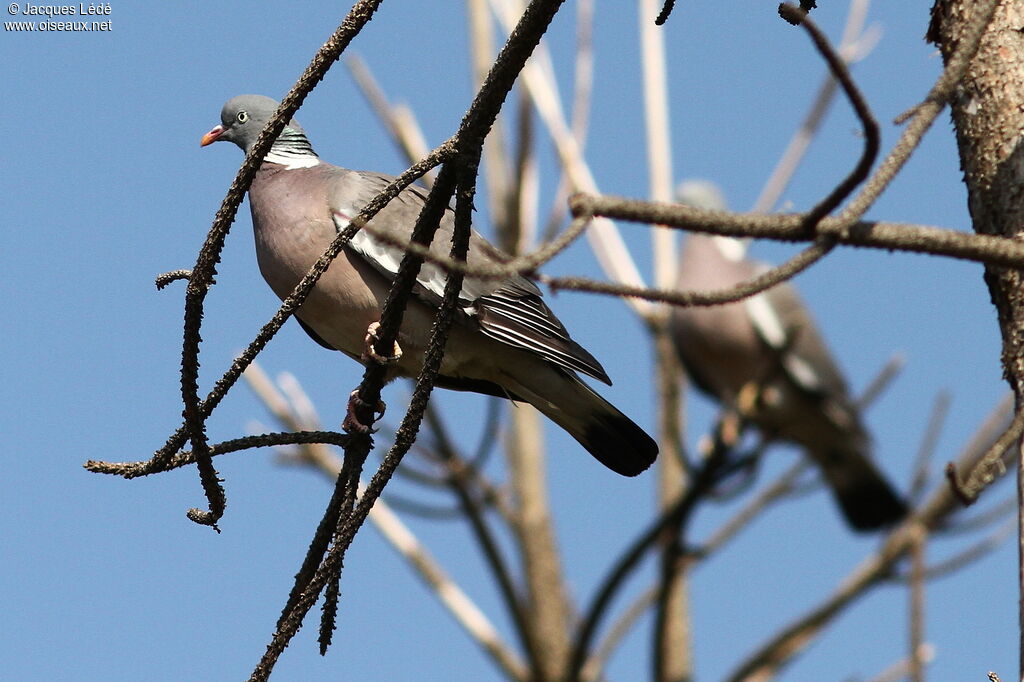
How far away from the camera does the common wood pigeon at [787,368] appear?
28.0ft

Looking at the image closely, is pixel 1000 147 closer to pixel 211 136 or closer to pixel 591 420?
pixel 591 420

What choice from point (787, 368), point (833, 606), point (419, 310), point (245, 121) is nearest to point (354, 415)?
point (419, 310)

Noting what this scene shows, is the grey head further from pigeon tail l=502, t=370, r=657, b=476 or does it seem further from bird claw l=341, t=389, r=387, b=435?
bird claw l=341, t=389, r=387, b=435

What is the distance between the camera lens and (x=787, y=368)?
29.3 ft

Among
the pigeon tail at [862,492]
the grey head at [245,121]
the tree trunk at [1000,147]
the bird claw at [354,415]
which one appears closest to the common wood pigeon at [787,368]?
the pigeon tail at [862,492]

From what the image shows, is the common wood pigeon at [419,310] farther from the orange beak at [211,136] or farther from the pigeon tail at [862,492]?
the pigeon tail at [862,492]

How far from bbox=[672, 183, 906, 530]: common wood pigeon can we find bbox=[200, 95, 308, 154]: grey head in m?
4.70

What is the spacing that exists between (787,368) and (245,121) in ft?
18.8

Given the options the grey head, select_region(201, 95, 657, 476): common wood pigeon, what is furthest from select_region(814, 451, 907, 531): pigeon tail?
the grey head

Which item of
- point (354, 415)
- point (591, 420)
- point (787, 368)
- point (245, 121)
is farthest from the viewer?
point (787, 368)

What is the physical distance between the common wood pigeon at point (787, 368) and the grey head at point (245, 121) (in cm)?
470

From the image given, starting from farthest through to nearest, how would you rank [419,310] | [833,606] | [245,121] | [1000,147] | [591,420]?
[833,606] → [245,121] → [591,420] → [419,310] → [1000,147]

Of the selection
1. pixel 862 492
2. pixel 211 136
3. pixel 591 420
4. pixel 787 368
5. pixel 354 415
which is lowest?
pixel 354 415

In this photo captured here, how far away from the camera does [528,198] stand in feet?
25.0
